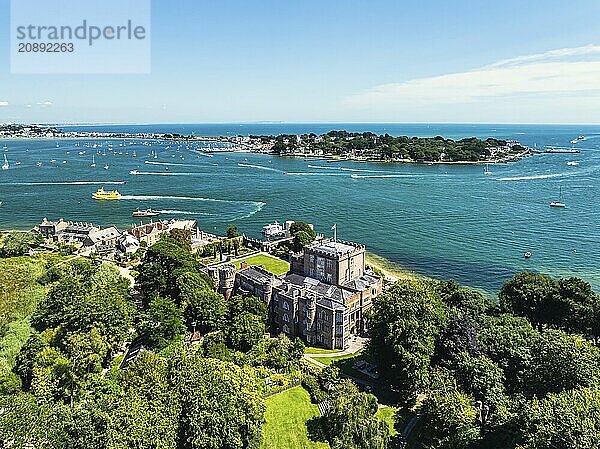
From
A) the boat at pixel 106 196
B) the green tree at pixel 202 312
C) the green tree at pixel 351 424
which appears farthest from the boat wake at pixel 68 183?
the green tree at pixel 351 424

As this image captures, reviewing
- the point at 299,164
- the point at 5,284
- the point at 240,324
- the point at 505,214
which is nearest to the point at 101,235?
the point at 5,284

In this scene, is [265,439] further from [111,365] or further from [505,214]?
[505,214]

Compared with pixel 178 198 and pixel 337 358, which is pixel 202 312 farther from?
pixel 178 198

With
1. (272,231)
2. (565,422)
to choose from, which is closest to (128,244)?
(272,231)

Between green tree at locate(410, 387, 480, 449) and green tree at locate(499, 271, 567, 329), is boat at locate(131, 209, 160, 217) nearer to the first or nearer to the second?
green tree at locate(499, 271, 567, 329)

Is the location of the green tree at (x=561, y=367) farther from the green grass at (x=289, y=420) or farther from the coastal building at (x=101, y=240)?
the coastal building at (x=101, y=240)

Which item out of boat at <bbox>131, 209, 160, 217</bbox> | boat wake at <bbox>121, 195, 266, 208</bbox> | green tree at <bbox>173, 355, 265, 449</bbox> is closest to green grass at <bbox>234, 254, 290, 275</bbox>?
green tree at <bbox>173, 355, 265, 449</bbox>

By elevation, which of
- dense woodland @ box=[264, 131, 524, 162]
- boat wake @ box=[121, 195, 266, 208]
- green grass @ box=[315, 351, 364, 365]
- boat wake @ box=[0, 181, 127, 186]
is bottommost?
green grass @ box=[315, 351, 364, 365]
